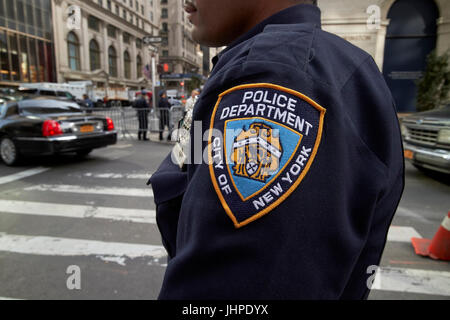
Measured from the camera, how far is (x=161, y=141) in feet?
38.3

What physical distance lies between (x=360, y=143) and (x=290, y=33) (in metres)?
0.28

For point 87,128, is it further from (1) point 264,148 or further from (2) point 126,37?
(2) point 126,37

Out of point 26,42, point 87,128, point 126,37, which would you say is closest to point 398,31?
point 87,128

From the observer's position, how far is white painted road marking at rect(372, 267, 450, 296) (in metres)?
2.71

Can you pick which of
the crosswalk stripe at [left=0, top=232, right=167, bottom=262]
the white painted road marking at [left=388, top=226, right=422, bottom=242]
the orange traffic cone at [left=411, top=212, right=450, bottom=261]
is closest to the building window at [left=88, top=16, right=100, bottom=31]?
the crosswalk stripe at [left=0, top=232, right=167, bottom=262]

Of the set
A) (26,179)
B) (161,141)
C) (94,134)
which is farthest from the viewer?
(161,141)

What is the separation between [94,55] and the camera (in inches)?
1897

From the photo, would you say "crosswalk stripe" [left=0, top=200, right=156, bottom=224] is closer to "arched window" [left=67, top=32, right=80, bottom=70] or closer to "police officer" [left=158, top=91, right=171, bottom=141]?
"police officer" [left=158, top=91, right=171, bottom=141]

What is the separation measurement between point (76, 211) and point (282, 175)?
4688 mm

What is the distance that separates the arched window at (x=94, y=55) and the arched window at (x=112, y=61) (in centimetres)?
385

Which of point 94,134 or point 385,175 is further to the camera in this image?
point 94,134

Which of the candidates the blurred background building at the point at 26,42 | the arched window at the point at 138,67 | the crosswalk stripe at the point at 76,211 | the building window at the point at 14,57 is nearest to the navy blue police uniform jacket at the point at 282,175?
the crosswalk stripe at the point at 76,211

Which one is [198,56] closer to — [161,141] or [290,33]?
[161,141]
